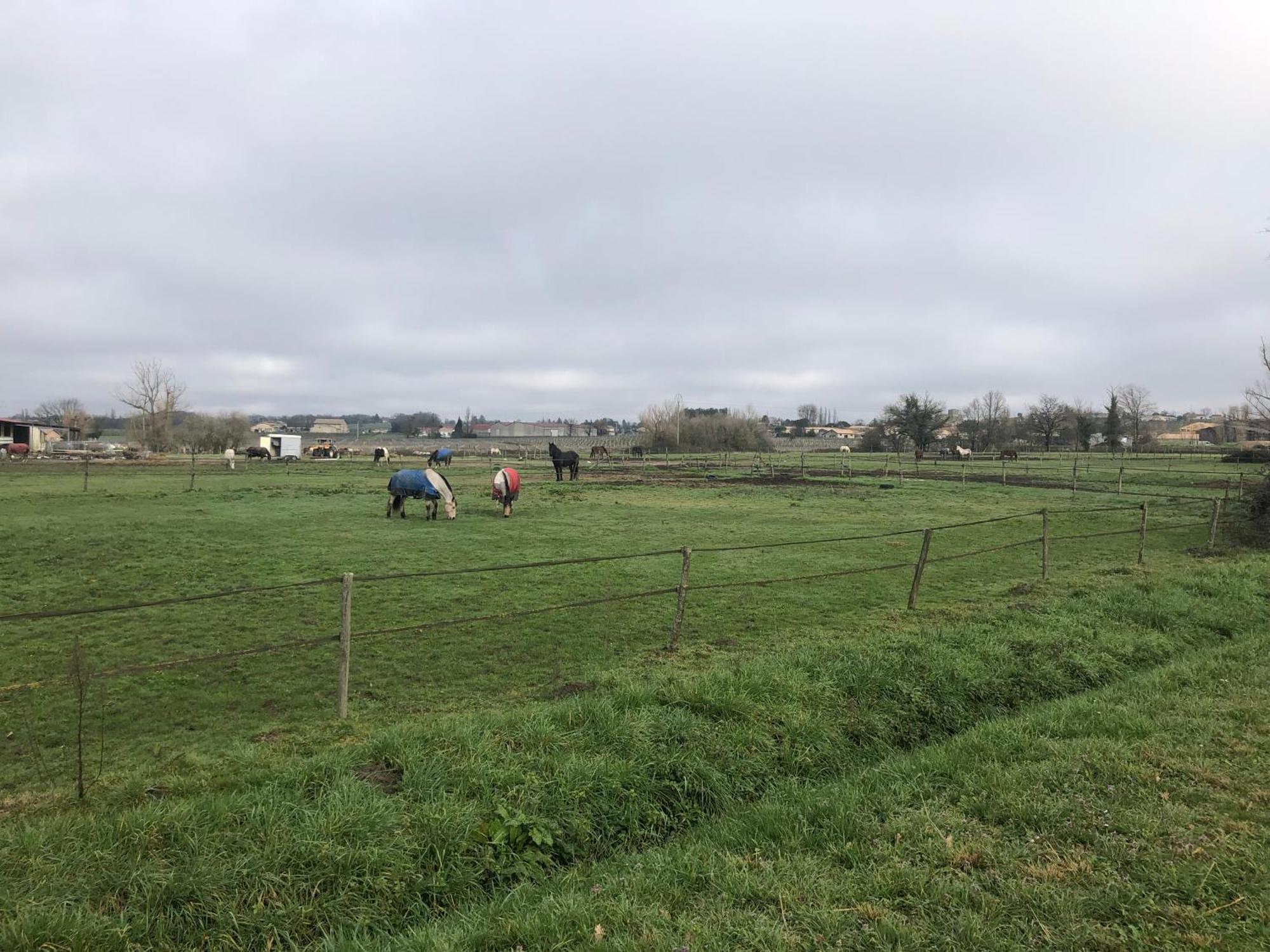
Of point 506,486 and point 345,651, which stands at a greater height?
point 506,486

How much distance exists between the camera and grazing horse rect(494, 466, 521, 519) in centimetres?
1895

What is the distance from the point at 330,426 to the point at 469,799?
174 meters

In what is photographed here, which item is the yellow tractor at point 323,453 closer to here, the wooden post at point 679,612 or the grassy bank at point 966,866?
the wooden post at point 679,612

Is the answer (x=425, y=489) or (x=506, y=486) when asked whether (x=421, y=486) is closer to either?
(x=425, y=489)

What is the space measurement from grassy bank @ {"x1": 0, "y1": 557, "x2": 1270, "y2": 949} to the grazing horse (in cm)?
1331

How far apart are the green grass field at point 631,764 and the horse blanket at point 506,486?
328 inches

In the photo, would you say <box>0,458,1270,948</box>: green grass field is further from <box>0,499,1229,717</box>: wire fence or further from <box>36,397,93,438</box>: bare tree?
<box>36,397,93,438</box>: bare tree

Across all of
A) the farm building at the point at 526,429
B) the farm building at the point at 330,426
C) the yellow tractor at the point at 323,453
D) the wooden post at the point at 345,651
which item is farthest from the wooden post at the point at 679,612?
the farm building at the point at 330,426

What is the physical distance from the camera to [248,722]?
531cm

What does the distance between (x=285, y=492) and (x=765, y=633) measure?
22.3 m

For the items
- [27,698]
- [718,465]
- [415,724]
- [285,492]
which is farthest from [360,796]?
[718,465]

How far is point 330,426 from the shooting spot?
161m

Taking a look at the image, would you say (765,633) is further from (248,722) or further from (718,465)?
(718,465)

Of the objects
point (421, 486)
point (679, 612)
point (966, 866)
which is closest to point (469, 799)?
point (966, 866)
